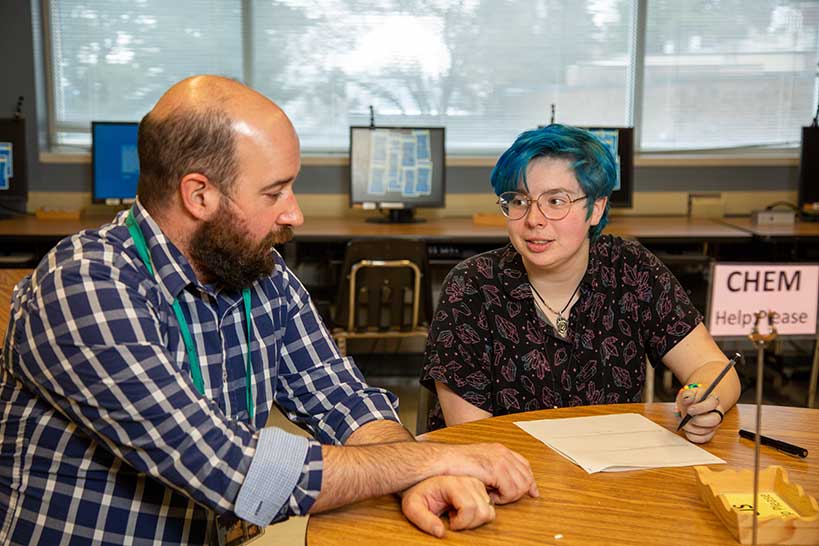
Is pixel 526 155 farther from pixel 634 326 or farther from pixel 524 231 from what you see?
pixel 634 326

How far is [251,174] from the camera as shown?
122 cm

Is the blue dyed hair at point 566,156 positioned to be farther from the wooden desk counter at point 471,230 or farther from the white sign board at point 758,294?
the wooden desk counter at point 471,230

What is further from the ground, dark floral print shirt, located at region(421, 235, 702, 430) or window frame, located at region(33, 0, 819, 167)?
window frame, located at region(33, 0, 819, 167)

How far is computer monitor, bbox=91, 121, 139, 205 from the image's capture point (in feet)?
Answer: 14.2

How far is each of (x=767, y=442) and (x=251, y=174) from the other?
92 cm

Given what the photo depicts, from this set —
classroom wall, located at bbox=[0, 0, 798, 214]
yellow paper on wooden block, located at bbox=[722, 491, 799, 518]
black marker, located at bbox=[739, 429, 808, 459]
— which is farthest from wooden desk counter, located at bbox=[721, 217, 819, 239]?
yellow paper on wooden block, located at bbox=[722, 491, 799, 518]

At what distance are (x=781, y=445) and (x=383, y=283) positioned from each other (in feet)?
7.71

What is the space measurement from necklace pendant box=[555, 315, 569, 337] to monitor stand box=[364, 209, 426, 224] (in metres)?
2.66

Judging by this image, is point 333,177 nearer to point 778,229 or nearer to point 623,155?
point 623,155

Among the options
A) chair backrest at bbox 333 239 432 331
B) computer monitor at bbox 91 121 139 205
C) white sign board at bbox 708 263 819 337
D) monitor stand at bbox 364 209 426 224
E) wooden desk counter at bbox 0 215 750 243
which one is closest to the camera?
white sign board at bbox 708 263 819 337

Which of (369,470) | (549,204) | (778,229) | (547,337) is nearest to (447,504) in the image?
(369,470)

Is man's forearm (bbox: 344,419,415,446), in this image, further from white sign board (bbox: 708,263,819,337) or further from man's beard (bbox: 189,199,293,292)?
white sign board (bbox: 708,263,819,337)

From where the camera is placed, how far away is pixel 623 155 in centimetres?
449

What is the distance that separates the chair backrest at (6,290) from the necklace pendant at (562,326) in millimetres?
1108
